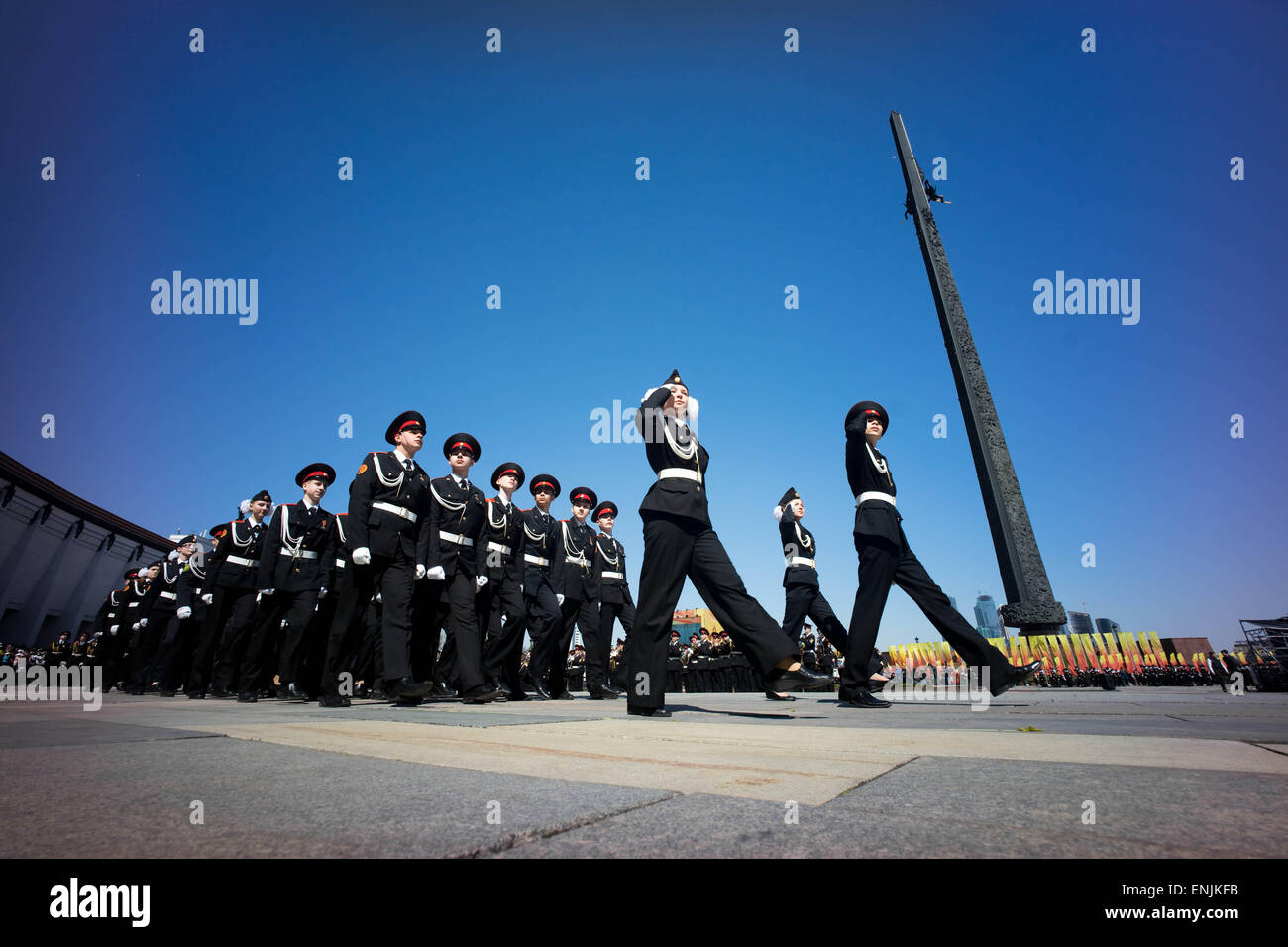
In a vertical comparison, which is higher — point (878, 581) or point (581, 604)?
point (878, 581)

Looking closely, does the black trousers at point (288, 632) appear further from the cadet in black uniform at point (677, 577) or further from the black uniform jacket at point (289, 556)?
the cadet in black uniform at point (677, 577)

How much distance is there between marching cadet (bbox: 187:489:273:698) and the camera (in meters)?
8.06

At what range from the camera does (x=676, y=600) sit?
420cm

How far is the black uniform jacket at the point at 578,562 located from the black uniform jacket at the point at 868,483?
13.3 ft

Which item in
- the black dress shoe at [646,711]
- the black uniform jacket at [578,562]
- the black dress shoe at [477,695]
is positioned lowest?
the black dress shoe at [477,695]

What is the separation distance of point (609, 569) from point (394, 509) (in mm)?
3980

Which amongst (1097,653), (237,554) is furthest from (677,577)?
(1097,653)

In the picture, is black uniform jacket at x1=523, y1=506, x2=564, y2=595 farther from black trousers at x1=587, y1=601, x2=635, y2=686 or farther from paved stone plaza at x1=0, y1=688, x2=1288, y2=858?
paved stone plaza at x1=0, y1=688, x2=1288, y2=858

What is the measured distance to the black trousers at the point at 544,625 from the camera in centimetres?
788

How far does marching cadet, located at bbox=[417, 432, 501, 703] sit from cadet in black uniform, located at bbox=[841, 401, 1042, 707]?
3144 millimetres

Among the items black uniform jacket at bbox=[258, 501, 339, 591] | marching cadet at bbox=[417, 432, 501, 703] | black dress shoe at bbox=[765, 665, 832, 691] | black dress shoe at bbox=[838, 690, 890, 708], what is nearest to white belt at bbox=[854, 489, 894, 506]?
black dress shoe at bbox=[838, 690, 890, 708]

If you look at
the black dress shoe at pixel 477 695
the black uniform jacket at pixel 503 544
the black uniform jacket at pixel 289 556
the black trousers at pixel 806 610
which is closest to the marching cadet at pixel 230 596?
the black uniform jacket at pixel 289 556

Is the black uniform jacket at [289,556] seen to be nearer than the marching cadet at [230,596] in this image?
Yes

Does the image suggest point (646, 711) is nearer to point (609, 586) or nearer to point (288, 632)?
point (609, 586)
